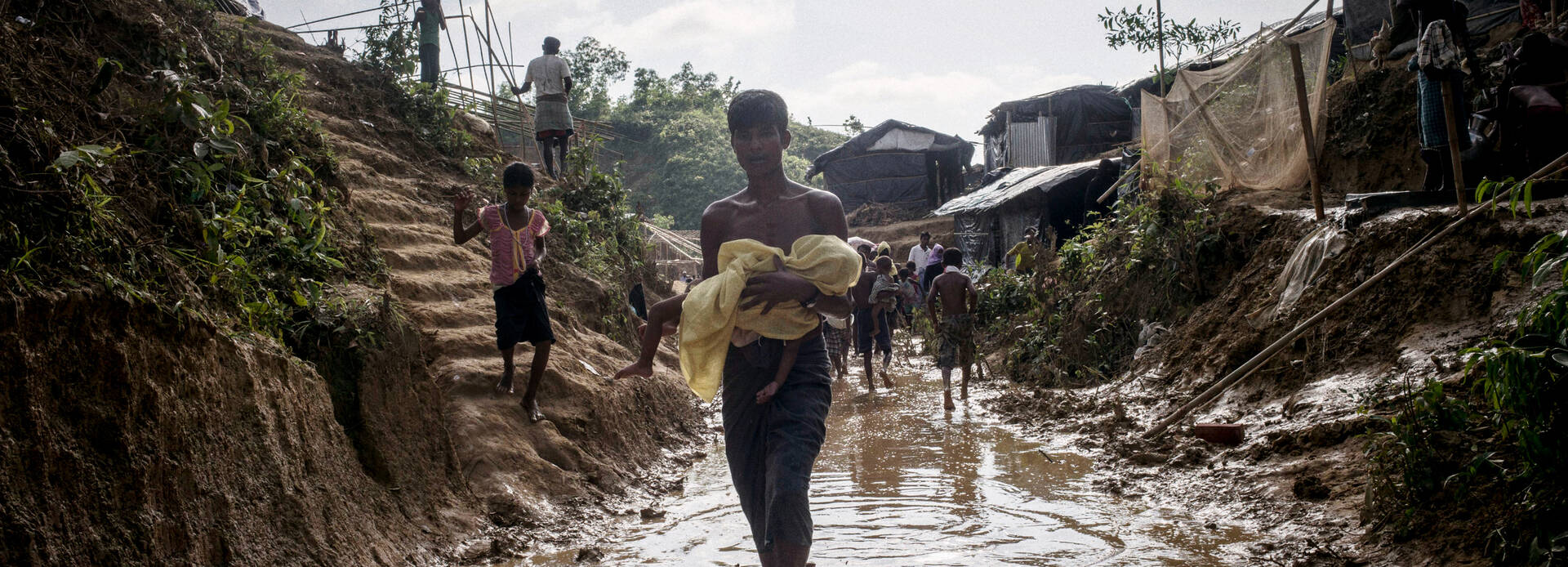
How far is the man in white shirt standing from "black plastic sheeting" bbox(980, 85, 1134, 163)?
703 inches

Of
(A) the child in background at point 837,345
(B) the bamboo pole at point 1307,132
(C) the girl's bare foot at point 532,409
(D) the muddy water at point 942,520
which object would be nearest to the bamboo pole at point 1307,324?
(D) the muddy water at point 942,520

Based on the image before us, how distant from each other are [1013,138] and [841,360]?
18.0 metres

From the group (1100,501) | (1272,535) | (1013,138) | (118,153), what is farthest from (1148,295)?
(1013,138)

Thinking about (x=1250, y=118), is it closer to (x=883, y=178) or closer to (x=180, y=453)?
(x=180, y=453)

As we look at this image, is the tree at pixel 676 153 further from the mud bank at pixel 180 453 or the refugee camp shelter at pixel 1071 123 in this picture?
the mud bank at pixel 180 453

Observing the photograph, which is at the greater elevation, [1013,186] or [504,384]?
[1013,186]

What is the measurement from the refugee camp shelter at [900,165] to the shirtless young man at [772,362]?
2781cm

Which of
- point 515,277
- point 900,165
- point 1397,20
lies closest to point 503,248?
point 515,277

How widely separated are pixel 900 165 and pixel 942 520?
1054 inches

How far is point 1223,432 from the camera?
5.27m

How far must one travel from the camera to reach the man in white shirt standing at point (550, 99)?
36.2 feet

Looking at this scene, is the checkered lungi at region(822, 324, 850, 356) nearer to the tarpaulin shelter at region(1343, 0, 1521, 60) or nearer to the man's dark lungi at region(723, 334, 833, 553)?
the tarpaulin shelter at region(1343, 0, 1521, 60)

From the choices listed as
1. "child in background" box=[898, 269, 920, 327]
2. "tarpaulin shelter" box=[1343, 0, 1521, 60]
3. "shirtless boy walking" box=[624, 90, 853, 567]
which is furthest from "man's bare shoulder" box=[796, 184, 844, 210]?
"child in background" box=[898, 269, 920, 327]

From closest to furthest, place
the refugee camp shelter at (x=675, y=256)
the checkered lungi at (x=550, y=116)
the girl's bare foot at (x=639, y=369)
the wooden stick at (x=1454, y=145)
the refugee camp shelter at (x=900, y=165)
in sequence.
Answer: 1. the girl's bare foot at (x=639, y=369)
2. the wooden stick at (x=1454, y=145)
3. the checkered lungi at (x=550, y=116)
4. the refugee camp shelter at (x=675, y=256)
5. the refugee camp shelter at (x=900, y=165)
